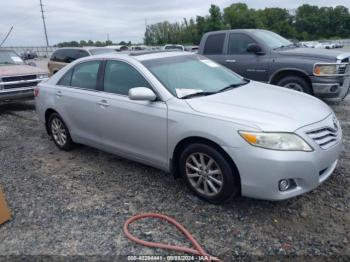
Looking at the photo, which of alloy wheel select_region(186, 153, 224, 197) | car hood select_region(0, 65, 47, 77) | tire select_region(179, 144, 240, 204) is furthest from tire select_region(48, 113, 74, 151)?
car hood select_region(0, 65, 47, 77)

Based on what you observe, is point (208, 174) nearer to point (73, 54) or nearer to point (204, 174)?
point (204, 174)

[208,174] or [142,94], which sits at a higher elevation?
[142,94]

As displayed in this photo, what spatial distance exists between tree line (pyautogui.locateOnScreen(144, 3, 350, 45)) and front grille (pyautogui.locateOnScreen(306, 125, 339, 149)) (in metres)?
74.1

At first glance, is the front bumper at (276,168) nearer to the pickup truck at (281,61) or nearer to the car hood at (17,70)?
the pickup truck at (281,61)

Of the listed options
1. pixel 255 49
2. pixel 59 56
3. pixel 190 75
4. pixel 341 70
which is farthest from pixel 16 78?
pixel 341 70

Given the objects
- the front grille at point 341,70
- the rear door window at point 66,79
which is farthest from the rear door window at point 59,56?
the front grille at point 341,70

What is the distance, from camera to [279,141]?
2.91m

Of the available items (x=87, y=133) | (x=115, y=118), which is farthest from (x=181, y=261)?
(x=87, y=133)

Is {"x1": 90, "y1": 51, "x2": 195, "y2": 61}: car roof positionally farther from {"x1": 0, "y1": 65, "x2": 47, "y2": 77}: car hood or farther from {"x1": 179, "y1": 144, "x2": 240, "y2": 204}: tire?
{"x1": 0, "y1": 65, "x2": 47, "y2": 77}: car hood

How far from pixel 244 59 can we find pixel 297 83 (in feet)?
4.54

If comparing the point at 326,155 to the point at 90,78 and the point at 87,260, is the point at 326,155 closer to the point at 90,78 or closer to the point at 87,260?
the point at 87,260

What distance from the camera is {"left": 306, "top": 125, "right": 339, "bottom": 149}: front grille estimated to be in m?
3.06

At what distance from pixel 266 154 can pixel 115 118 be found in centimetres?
200

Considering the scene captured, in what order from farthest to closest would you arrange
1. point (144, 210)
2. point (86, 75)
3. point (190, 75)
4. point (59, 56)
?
point (59, 56) < point (86, 75) < point (190, 75) < point (144, 210)
